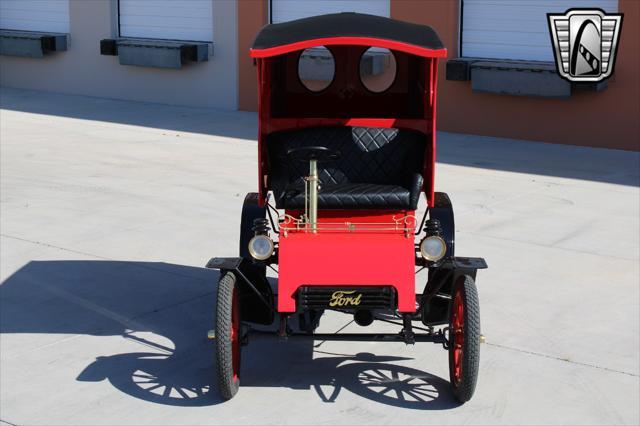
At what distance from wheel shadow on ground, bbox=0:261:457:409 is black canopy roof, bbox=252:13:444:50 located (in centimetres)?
172

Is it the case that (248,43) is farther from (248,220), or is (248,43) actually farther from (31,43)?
(248,220)

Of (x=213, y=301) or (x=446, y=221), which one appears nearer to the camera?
(x=446, y=221)

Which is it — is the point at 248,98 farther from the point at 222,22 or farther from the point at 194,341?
the point at 194,341

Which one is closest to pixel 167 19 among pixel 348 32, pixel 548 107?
pixel 548 107

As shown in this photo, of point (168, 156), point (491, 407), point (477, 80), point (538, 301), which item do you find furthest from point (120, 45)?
point (491, 407)

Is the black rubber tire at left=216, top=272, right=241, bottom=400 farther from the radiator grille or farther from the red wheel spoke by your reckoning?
the red wheel spoke

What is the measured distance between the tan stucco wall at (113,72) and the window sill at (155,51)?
0.28m

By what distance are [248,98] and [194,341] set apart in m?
10.7

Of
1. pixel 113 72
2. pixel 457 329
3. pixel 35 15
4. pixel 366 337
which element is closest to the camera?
pixel 366 337

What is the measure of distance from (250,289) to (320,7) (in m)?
10.9

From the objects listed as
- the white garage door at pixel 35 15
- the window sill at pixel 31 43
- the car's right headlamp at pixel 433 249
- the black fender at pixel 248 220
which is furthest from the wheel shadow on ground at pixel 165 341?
the white garage door at pixel 35 15

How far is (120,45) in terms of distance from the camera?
1805cm

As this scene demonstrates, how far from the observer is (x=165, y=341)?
22.1ft

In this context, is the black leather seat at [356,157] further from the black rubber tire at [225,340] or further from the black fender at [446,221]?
the black rubber tire at [225,340]
